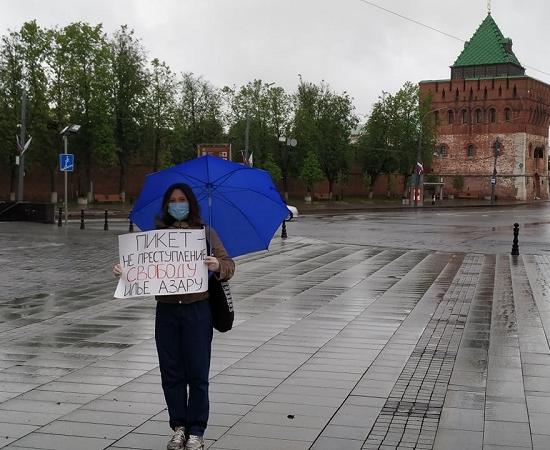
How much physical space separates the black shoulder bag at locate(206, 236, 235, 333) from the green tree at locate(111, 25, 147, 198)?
52.6 metres

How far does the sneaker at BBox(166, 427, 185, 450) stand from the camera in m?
5.09

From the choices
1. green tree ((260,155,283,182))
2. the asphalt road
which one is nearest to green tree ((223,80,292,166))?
green tree ((260,155,283,182))

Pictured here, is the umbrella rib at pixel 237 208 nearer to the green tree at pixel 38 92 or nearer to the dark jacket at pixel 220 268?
the dark jacket at pixel 220 268

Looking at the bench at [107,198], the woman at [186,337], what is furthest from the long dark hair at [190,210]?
the bench at [107,198]

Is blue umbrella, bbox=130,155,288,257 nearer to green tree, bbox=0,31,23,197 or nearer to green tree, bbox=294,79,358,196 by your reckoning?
green tree, bbox=0,31,23,197

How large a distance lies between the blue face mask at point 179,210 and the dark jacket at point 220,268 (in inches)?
3.2

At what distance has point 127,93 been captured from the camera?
57781 mm

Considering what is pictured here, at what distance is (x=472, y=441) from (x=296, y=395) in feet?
5.61

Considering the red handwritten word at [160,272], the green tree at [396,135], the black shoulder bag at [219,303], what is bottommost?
the black shoulder bag at [219,303]

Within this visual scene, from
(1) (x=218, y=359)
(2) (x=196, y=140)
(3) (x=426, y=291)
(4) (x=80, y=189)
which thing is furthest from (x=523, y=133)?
(1) (x=218, y=359)

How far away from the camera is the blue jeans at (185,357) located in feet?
16.7

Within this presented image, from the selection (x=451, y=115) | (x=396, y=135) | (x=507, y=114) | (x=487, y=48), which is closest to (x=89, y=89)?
(x=396, y=135)

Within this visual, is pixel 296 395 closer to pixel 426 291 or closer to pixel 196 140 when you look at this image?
pixel 426 291

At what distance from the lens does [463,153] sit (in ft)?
338
